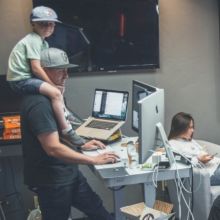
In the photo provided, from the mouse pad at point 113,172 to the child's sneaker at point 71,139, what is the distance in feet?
1.03

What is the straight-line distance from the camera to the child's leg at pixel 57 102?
2.93 metres

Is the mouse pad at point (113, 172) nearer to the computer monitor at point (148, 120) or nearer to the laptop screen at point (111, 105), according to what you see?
the computer monitor at point (148, 120)

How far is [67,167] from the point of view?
9.86 ft

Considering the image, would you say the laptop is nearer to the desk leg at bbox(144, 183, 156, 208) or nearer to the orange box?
the orange box

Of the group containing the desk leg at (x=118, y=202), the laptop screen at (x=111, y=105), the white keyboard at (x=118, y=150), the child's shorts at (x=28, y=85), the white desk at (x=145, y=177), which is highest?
the child's shorts at (x=28, y=85)

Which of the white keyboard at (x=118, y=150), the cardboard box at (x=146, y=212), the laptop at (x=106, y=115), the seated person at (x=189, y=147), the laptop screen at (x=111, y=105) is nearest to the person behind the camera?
the cardboard box at (x=146, y=212)

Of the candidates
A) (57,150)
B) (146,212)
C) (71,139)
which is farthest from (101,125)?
(146,212)

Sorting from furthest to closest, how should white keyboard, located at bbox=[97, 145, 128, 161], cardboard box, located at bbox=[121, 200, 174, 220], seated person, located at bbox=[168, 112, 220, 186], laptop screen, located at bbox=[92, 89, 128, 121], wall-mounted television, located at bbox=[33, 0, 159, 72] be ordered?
wall-mounted television, located at bbox=[33, 0, 159, 72] < laptop screen, located at bbox=[92, 89, 128, 121] < seated person, located at bbox=[168, 112, 220, 186] < white keyboard, located at bbox=[97, 145, 128, 161] < cardboard box, located at bbox=[121, 200, 174, 220]

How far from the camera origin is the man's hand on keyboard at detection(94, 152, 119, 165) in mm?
2982

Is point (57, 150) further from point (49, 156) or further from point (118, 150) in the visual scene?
point (118, 150)

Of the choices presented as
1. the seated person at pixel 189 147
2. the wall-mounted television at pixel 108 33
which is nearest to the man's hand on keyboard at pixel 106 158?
the seated person at pixel 189 147

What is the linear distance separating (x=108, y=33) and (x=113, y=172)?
1.62 meters

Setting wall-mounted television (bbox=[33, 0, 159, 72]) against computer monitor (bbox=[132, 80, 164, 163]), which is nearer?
computer monitor (bbox=[132, 80, 164, 163])

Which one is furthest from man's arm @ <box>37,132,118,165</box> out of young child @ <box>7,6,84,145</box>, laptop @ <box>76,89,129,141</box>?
laptop @ <box>76,89,129,141</box>
